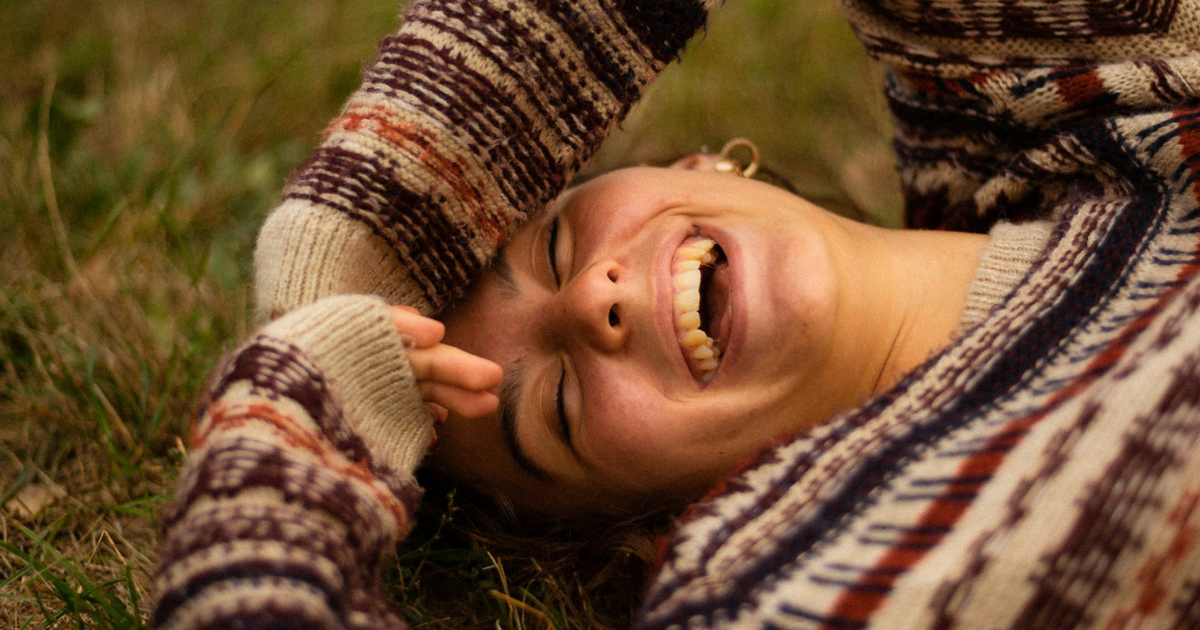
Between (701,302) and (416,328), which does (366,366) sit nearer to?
(416,328)

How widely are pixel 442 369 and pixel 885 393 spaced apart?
65cm

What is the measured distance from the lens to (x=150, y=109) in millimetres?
2695

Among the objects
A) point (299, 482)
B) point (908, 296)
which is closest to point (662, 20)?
point (908, 296)

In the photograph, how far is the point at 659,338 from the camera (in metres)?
1.43

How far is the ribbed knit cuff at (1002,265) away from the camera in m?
1.44

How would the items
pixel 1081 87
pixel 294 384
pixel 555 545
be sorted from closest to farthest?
pixel 294 384
pixel 1081 87
pixel 555 545

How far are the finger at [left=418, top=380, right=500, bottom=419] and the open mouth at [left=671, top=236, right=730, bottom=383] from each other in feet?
1.00

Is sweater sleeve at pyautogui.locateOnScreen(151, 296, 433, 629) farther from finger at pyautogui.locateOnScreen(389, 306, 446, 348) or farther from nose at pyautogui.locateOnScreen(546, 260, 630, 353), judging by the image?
nose at pyautogui.locateOnScreen(546, 260, 630, 353)

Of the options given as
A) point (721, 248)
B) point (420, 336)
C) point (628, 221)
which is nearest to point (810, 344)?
point (721, 248)

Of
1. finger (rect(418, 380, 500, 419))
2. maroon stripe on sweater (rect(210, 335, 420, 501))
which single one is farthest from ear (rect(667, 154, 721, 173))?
maroon stripe on sweater (rect(210, 335, 420, 501))

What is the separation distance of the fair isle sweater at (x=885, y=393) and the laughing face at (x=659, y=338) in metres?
0.12

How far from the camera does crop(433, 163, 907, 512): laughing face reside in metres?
1.41

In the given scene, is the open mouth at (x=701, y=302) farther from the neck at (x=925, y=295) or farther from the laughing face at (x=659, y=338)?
the neck at (x=925, y=295)

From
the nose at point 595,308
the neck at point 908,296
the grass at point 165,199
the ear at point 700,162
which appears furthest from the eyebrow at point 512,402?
the ear at point 700,162
